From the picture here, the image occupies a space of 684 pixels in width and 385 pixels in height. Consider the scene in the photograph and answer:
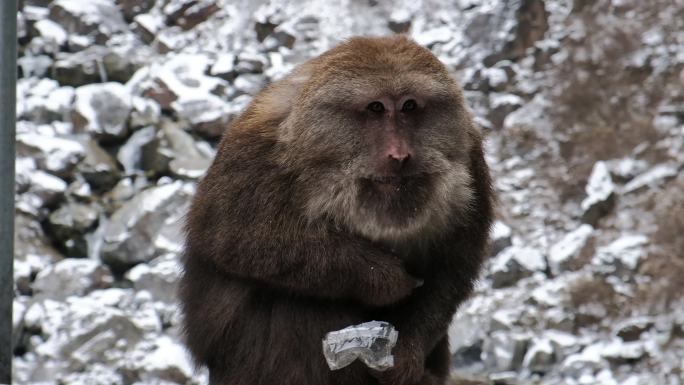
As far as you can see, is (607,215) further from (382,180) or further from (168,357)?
(382,180)

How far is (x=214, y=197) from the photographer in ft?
12.6

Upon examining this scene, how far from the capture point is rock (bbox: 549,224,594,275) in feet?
22.5

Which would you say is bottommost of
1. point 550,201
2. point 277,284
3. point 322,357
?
point 550,201

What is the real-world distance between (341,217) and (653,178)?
13.5 ft

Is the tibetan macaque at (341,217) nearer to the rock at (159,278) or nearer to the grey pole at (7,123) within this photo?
the grey pole at (7,123)

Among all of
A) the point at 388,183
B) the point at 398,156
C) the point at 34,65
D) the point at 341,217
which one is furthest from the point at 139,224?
the point at 398,156

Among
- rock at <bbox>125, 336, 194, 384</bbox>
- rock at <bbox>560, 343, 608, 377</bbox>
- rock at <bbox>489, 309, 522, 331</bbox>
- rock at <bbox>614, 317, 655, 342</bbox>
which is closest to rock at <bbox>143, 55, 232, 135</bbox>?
rock at <bbox>125, 336, 194, 384</bbox>

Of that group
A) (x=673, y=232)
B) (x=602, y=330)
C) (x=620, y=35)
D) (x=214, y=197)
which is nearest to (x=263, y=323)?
(x=214, y=197)

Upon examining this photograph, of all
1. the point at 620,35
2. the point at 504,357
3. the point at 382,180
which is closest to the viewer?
the point at 382,180

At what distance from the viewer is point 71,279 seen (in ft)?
22.6

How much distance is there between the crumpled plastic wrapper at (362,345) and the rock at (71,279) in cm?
361

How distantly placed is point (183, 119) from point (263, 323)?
164 inches

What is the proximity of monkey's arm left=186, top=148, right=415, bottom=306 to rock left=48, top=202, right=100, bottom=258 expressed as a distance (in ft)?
12.0

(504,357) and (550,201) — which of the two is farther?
(550,201)
